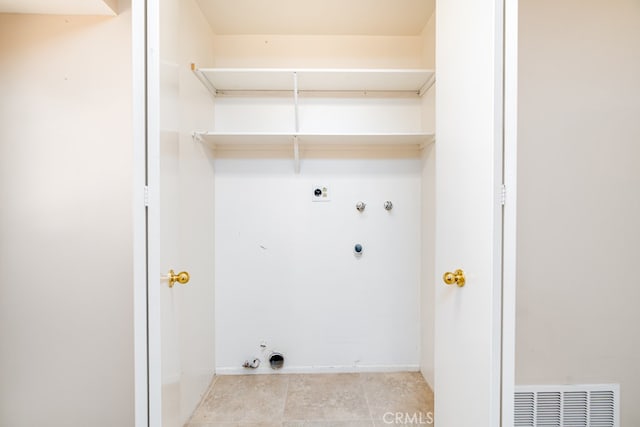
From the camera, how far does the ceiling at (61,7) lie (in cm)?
128

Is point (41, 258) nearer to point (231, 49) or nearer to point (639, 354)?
point (231, 49)

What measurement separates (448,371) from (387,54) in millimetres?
2000

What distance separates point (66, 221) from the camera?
140 centimetres

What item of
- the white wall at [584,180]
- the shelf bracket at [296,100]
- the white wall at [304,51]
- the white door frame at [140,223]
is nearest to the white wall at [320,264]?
the shelf bracket at [296,100]

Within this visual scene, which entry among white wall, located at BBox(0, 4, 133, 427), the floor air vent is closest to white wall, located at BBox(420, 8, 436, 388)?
the floor air vent

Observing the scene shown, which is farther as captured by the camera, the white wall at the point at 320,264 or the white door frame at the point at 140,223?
the white wall at the point at 320,264

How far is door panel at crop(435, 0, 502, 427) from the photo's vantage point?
2.83 feet

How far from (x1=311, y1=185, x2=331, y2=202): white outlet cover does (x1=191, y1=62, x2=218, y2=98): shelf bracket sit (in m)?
0.96

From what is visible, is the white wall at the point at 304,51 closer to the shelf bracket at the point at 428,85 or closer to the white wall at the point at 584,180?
the shelf bracket at the point at 428,85

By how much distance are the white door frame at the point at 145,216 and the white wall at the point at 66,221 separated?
0.60 m

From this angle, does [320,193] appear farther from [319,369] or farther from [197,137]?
[319,369]

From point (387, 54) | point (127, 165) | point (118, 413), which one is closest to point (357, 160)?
point (387, 54)

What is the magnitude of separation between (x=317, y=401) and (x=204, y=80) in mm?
2106

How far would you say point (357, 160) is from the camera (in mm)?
2090
